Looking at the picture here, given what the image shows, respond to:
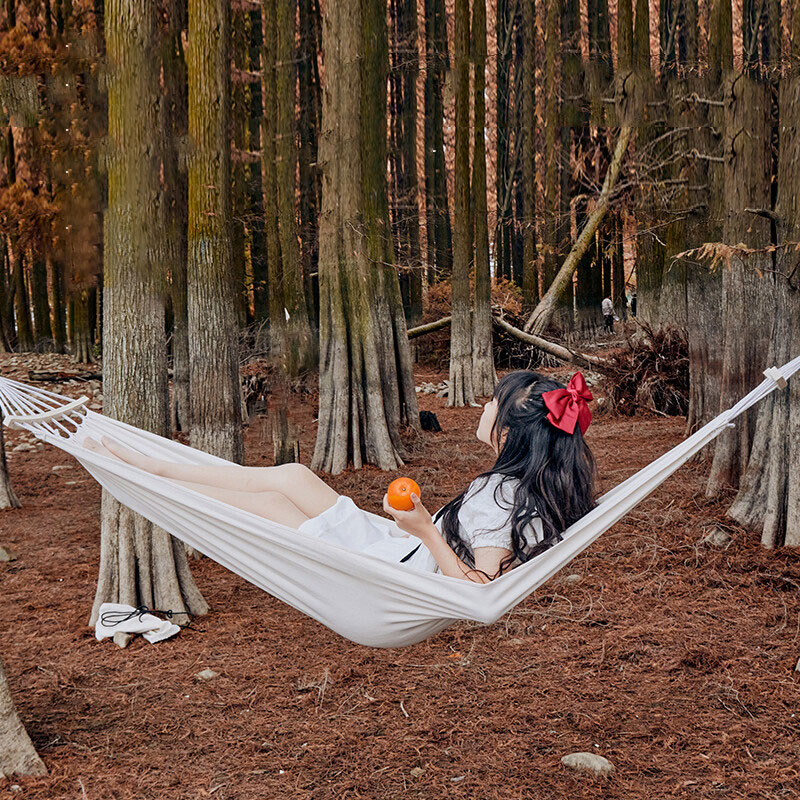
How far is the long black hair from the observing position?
2.01 meters

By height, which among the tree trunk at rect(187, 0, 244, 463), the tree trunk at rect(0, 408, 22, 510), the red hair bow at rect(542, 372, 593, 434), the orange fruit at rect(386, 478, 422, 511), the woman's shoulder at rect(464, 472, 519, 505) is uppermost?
the tree trunk at rect(187, 0, 244, 463)

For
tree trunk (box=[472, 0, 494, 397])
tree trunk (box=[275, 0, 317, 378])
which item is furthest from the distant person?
tree trunk (box=[275, 0, 317, 378])

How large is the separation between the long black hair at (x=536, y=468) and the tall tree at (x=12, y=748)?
1161mm

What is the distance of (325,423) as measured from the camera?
5785mm

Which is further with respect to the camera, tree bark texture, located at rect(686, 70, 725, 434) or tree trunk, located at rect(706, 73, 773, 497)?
tree bark texture, located at rect(686, 70, 725, 434)

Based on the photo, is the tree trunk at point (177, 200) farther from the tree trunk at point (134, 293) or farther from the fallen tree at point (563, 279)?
the fallen tree at point (563, 279)

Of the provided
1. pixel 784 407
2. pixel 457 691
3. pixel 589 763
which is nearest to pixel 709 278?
pixel 784 407

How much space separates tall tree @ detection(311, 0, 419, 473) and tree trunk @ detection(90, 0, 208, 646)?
256 centimetres

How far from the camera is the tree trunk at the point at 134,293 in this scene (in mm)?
3092

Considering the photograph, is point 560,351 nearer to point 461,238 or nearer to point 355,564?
point 461,238

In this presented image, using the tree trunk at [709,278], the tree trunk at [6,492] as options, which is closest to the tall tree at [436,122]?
the tree trunk at [709,278]

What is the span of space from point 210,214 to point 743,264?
2493mm

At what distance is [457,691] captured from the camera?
259 centimetres

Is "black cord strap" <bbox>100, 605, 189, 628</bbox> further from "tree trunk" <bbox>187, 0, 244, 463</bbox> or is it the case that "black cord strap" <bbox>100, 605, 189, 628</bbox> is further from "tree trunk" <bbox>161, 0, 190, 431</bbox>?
"tree trunk" <bbox>161, 0, 190, 431</bbox>
